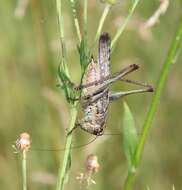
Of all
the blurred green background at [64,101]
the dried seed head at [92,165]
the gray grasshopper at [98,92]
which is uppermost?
the gray grasshopper at [98,92]

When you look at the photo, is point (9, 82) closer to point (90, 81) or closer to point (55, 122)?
point (55, 122)

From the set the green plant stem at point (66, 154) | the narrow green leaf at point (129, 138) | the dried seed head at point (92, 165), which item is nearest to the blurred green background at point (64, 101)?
the narrow green leaf at point (129, 138)

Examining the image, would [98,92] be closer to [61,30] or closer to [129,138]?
[129,138]

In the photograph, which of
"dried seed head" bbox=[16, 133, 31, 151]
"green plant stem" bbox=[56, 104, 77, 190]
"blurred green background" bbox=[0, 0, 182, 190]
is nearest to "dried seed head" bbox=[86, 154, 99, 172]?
"green plant stem" bbox=[56, 104, 77, 190]

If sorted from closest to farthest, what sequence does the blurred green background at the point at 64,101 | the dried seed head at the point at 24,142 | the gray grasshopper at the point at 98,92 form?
1. the dried seed head at the point at 24,142
2. the gray grasshopper at the point at 98,92
3. the blurred green background at the point at 64,101

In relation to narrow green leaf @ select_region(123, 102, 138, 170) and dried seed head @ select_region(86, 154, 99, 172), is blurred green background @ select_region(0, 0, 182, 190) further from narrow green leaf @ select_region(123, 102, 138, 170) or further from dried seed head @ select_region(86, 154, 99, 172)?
dried seed head @ select_region(86, 154, 99, 172)

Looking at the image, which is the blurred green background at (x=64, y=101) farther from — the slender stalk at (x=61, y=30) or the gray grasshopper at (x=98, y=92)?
the slender stalk at (x=61, y=30)
